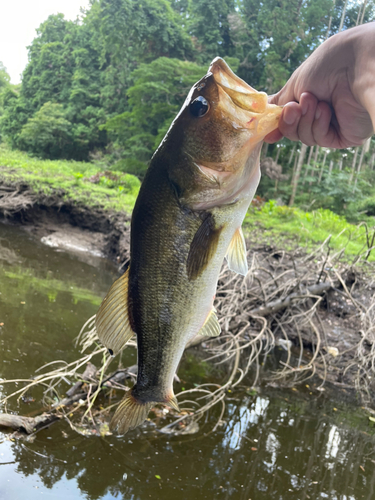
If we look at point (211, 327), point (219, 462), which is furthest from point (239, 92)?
point (219, 462)

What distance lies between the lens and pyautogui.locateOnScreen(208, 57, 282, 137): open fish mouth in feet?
4.04

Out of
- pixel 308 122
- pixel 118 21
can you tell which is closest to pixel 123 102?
pixel 118 21

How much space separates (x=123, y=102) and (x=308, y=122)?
2782 cm

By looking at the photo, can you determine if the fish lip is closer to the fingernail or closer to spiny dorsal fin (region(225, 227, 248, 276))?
the fingernail

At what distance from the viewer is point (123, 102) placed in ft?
88.7

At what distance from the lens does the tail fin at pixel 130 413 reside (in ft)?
4.68

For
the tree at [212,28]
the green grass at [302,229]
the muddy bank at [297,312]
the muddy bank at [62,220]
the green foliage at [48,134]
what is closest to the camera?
the muddy bank at [297,312]

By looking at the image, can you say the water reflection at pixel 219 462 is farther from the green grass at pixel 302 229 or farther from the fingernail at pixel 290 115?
the green grass at pixel 302 229

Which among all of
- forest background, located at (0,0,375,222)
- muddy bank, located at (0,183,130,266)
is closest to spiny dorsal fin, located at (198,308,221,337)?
muddy bank, located at (0,183,130,266)

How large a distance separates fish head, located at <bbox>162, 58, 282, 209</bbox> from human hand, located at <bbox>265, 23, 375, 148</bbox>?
218 millimetres

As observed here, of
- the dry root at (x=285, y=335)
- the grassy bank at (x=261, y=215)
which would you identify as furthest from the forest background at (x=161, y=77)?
the dry root at (x=285, y=335)

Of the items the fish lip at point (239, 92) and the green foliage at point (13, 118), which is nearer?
the fish lip at point (239, 92)

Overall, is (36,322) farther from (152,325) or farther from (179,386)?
(152,325)

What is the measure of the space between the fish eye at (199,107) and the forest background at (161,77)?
13625 millimetres
